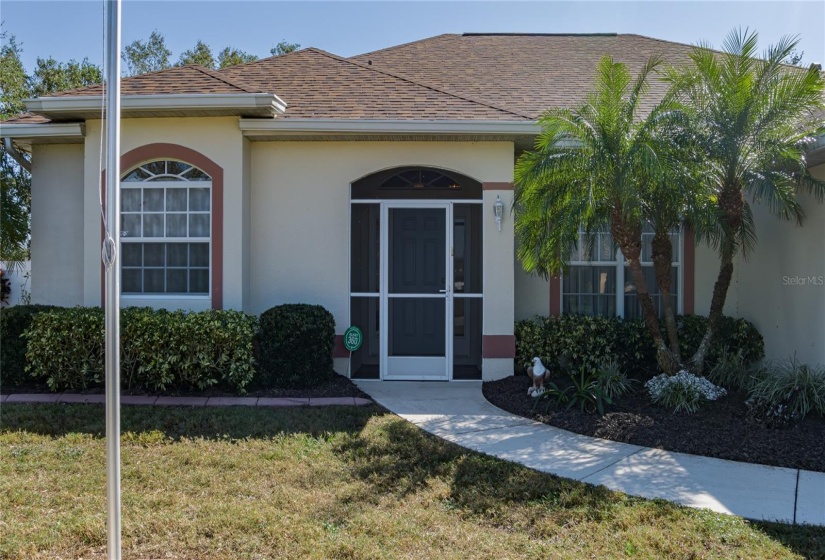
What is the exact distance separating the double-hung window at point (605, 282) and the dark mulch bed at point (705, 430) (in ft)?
6.80

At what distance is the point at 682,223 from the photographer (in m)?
7.79

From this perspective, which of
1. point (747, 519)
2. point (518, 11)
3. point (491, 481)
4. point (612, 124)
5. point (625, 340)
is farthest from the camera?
point (518, 11)

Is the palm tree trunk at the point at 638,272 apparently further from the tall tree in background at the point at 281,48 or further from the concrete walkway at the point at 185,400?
the tall tree in background at the point at 281,48

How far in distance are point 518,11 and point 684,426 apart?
9626mm

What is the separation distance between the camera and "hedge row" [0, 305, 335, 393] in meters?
7.75

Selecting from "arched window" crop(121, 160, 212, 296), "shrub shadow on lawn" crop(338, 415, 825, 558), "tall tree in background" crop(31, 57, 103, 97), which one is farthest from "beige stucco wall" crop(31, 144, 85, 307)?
"tall tree in background" crop(31, 57, 103, 97)

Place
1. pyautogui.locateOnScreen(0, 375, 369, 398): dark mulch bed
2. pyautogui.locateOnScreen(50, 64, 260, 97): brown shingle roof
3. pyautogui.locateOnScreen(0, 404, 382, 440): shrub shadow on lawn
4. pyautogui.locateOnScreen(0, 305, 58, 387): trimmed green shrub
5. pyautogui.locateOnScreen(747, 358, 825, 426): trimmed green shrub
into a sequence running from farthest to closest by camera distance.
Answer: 1. pyautogui.locateOnScreen(50, 64, 260, 97): brown shingle roof
2. pyautogui.locateOnScreen(0, 305, 58, 387): trimmed green shrub
3. pyautogui.locateOnScreen(0, 375, 369, 398): dark mulch bed
4. pyautogui.locateOnScreen(747, 358, 825, 426): trimmed green shrub
5. pyautogui.locateOnScreen(0, 404, 382, 440): shrub shadow on lawn

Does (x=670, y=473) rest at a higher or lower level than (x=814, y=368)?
lower

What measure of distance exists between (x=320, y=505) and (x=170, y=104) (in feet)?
18.4

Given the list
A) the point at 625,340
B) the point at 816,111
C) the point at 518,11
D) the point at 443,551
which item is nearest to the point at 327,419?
the point at 443,551

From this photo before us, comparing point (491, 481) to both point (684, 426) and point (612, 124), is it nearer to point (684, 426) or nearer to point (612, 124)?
point (684, 426)

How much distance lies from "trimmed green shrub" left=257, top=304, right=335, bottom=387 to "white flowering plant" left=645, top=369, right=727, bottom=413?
158 inches

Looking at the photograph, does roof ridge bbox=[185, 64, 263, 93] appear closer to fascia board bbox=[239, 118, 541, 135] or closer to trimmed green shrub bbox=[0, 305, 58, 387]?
fascia board bbox=[239, 118, 541, 135]

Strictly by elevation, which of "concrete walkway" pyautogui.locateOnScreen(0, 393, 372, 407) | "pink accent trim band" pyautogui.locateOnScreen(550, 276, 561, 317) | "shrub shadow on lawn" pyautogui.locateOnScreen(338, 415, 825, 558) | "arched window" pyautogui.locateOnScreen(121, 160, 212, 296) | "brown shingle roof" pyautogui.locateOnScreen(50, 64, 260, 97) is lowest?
"shrub shadow on lawn" pyautogui.locateOnScreen(338, 415, 825, 558)
